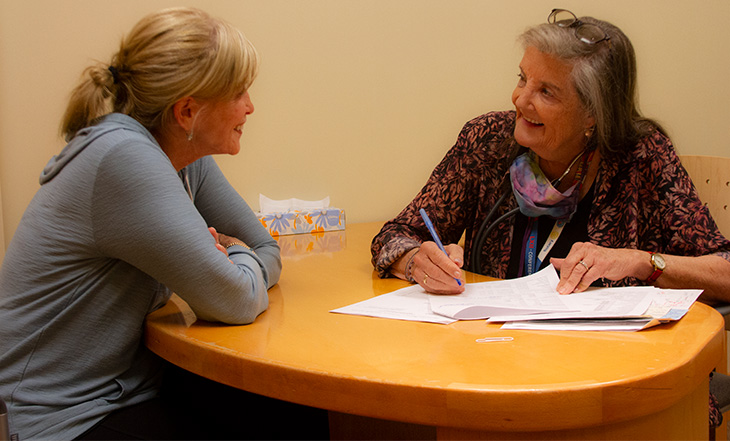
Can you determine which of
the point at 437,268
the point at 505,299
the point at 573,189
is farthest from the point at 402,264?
the point at 573,189

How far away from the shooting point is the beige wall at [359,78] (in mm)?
1994

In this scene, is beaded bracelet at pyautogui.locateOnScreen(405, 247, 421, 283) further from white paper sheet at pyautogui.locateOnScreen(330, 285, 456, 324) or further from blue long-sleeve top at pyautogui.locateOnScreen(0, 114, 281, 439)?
blue long-sleeve top at pyautogui.locateOnScreen(0, 114, 281, 439)

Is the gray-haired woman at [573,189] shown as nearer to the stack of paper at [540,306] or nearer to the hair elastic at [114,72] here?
the stack of paper at [540,306]

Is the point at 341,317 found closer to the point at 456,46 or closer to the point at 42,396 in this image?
the point at 42,396

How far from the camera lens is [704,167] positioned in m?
1.87

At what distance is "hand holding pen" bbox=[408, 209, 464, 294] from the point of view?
1.33 meters

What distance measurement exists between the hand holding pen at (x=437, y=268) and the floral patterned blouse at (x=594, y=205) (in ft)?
0.27

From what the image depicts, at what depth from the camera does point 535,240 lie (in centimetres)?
167

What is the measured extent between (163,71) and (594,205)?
1058 mm

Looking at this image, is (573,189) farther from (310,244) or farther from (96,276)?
(96,276)

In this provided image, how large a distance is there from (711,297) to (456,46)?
4.63 ft

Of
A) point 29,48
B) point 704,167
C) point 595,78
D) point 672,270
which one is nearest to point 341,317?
point 672,270

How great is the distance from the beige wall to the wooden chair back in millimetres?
852

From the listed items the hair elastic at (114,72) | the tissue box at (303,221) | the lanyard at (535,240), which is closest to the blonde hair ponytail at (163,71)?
the hair elastic at (114,72)
